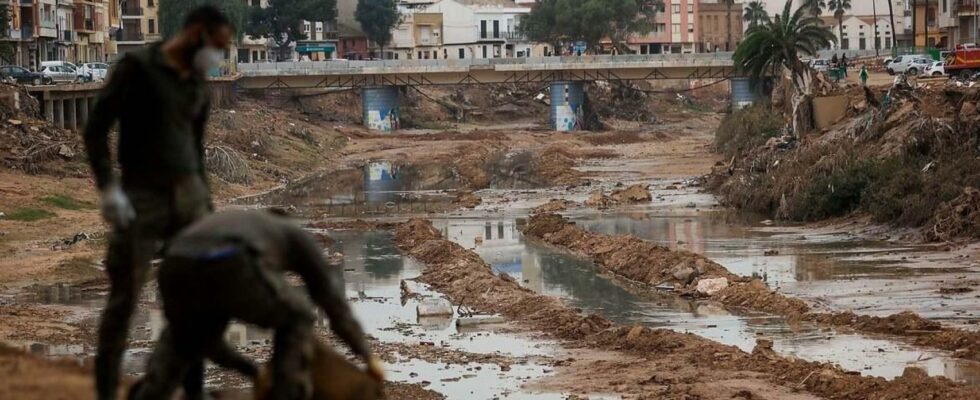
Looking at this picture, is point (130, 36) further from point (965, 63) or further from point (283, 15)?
point (965, 63)

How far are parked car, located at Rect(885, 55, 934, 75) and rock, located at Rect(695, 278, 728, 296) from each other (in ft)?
187

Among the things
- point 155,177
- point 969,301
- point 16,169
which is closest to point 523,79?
point 16,169

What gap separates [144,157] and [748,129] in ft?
211

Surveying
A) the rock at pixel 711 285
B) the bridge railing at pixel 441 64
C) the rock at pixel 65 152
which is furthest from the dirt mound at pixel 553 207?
the bridge railing at pixel 441 64

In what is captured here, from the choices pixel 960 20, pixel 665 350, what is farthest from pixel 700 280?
pixel 960 20

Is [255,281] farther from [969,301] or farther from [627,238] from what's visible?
[627,238]

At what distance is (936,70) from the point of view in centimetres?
7738

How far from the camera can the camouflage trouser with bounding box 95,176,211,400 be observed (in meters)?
8.32

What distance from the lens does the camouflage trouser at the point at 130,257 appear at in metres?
8.32

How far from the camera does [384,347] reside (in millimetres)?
23266

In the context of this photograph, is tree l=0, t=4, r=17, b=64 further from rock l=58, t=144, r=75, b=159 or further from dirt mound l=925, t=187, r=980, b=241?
dirt mound l=925, t=187, r=980, b=241

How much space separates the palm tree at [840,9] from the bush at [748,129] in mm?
67805

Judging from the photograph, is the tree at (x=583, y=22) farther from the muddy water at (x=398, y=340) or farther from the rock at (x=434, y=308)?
the rock at (x=434, y=308)

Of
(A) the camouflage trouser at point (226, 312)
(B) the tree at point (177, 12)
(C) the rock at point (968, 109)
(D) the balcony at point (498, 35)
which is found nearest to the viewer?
(A) the camouflage trouser at point (226, 312)
